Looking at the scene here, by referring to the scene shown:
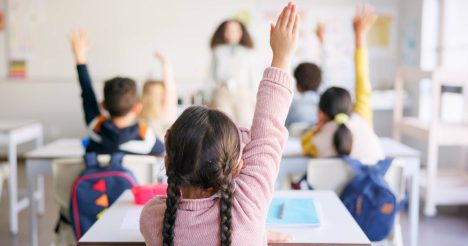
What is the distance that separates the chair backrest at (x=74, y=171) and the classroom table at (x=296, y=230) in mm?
633

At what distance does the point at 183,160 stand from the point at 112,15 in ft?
16.1

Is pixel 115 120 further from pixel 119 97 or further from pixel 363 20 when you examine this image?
pixel 363 20

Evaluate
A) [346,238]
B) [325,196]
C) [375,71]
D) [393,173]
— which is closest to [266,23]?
[375,71]

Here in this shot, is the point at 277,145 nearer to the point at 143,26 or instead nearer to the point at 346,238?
the point at 346,238

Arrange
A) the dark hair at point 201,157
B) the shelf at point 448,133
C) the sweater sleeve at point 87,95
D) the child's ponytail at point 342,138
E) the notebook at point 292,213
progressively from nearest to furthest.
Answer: the dark hair at point 201,157, the notebook at point 292,213, the child's ponytail at point 342,138, the sweater sleeve at point 87,95, the shelf at point 448,133

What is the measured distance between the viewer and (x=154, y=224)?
1.23 m

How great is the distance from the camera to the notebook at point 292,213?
1.53 m

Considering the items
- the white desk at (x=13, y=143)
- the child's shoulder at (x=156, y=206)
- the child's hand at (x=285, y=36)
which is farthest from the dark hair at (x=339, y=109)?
the white desk at (x=13, y=143)

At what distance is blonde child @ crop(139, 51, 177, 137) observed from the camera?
3.30m

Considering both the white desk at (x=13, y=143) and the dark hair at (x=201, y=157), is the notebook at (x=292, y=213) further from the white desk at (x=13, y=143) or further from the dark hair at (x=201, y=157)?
the white desk at (x=13, y=143)

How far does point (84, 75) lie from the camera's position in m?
2.57

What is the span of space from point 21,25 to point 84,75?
3.62 metres

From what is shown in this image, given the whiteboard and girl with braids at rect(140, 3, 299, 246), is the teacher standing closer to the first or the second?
the whiteboard

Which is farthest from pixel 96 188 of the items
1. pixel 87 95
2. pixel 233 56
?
pixel 233 56
